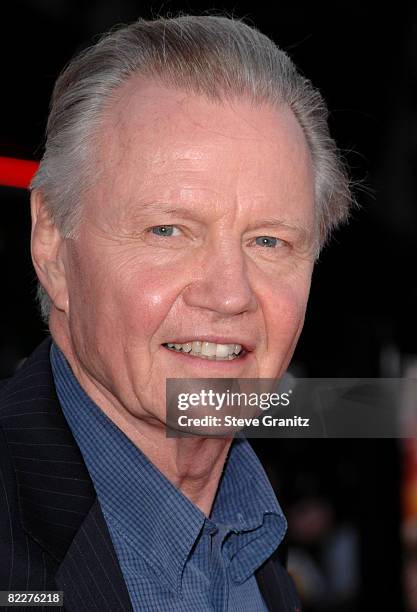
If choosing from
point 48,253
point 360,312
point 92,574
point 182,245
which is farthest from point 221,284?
point 360,312

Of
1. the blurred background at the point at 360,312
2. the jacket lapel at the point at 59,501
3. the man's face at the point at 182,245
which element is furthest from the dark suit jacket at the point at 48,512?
the blurred background at the point at 360,312

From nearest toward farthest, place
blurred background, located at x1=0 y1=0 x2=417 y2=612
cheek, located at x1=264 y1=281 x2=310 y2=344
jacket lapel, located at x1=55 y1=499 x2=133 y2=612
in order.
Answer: jacket lapel, located at x1=55 y1=499 x2=133 y2=612 → cheek, located at x1=264 y1=281 x2=310 y2=344 → blurred background, located at x1=0 y1=0 x2=417 y2=612

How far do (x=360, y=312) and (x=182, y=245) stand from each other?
146 inches

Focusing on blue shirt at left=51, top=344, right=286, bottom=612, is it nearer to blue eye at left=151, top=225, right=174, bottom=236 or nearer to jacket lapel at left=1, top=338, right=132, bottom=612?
jacket lapel at left=1, top=338, right=132, bottom=612

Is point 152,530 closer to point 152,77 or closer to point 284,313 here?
point 284,313

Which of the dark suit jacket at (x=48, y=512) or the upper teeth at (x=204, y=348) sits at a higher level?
the upper teeth at (x=204, y=348)

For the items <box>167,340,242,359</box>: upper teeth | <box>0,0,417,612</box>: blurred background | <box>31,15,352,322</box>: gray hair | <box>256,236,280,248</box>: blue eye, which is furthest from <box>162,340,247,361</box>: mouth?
<box>0,0,417,612</box>: blurred background

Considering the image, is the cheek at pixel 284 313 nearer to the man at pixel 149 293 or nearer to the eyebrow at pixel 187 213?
the man at pixel 149 293

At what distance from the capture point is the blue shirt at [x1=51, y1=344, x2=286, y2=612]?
188 centimetres

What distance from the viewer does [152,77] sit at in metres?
2.00

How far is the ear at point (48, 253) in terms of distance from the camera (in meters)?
2.07

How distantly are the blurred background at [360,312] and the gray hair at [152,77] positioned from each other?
6.05 feet

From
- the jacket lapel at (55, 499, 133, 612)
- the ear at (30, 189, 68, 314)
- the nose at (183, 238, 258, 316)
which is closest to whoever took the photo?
the jacket lapel at (55, 499, 133, 612)

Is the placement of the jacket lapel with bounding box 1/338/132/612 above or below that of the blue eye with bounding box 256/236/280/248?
below
